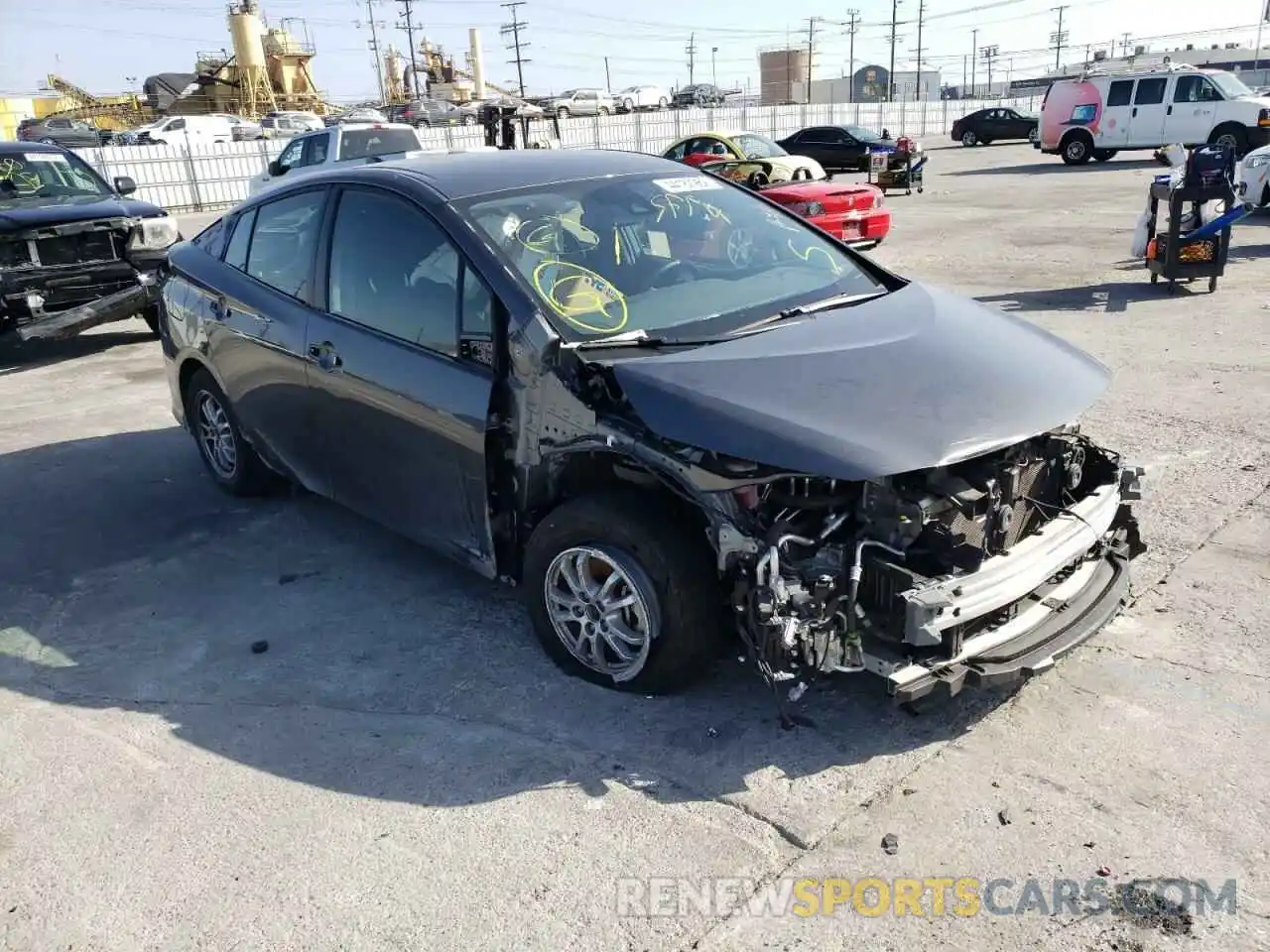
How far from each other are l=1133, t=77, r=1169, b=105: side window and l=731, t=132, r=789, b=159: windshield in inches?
425

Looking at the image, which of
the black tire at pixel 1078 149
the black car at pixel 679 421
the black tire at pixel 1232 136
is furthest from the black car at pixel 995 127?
the black car at pixel 679 421

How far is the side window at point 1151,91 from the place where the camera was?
24562 mm

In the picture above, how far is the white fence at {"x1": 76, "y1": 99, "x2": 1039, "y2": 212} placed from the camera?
2511 cm

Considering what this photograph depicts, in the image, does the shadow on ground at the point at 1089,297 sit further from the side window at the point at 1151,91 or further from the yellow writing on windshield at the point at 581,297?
the side window at the point at 1151,91

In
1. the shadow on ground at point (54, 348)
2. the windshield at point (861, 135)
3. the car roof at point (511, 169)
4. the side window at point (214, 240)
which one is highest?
the car roof at point (511, 169)

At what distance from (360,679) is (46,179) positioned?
29.9ft

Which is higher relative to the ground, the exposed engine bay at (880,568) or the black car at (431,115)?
the black car at (431,115)

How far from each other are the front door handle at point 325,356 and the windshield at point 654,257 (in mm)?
864

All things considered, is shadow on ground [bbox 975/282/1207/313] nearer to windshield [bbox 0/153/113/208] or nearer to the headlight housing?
the headlight housing

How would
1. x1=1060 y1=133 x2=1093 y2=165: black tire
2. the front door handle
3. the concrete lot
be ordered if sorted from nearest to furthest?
the concrete lot < the front door handle < x1=1060 y1=133 x2=1093 y2=165: black tire

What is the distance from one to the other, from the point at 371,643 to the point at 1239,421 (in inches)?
205

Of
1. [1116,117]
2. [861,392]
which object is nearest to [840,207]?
[861,392]

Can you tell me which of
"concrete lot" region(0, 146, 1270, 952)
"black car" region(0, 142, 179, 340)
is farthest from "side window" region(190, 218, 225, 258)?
"black car" region(0, 142, 179, 340)

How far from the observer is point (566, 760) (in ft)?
10.8
